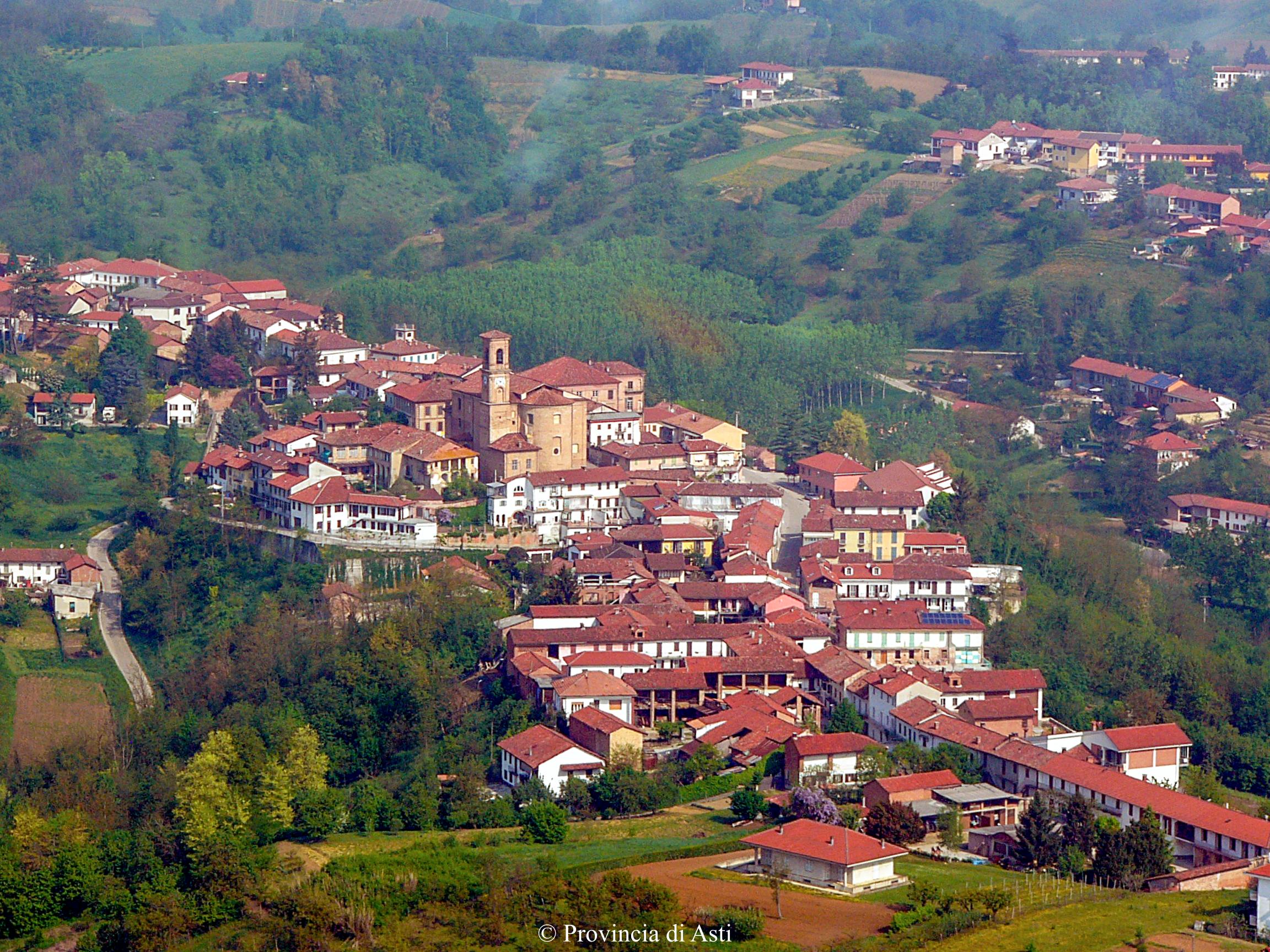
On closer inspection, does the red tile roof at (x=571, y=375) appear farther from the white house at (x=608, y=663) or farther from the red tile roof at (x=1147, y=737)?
the red tile roof at (x=1147, y=737)

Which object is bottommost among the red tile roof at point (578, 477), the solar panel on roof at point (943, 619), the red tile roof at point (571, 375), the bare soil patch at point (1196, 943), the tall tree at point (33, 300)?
the bare soil patch at point (1196, 943)

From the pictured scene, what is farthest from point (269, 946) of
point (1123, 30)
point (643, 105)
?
point (1123, 30)

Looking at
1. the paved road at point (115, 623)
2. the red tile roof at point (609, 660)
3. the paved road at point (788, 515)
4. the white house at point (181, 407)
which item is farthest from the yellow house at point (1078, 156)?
the red tile roof at point (609, 660)

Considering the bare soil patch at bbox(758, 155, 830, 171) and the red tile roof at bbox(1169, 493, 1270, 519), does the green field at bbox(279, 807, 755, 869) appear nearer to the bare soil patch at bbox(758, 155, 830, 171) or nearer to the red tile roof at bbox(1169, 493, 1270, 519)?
the red tile roof at bbox(1169, 493, 1270, 519)

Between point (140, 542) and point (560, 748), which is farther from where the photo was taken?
point (140, 542)

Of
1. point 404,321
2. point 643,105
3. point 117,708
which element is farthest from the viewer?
point 643,105

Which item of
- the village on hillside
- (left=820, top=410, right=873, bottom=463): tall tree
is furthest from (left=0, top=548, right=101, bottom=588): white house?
(left=820, top=410, right=873, bottom=463): tall tree

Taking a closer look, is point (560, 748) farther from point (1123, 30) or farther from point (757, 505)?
point (1123, 30)
